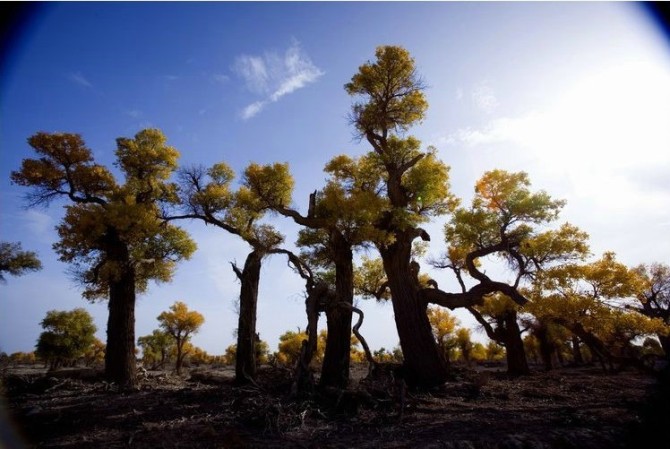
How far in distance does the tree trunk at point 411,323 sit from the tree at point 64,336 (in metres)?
39.1

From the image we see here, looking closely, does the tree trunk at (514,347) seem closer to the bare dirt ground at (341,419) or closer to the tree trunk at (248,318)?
the bare dirt ground at (341,419)

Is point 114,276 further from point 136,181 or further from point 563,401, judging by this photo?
point 563,401

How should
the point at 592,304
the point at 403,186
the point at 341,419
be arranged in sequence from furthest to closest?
1. the point at 403,186
2. the point at 592,304
3. the point at 341,419

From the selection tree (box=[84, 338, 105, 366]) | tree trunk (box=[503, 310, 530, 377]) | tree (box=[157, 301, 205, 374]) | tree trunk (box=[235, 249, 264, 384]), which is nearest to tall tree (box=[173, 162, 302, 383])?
tree trunk (box=[235, 249, 264, 384])

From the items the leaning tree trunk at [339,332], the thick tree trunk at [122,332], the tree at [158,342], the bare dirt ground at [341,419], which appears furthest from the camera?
the tree at [158,342]

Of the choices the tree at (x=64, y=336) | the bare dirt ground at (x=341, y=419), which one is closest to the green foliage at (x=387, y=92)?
the bare dirt ground at (x=341, y=419)

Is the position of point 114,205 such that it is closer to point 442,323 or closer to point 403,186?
point 403,186

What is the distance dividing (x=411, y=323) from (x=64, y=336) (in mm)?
40872

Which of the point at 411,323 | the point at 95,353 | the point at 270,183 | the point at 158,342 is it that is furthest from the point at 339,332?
the point at 95,353

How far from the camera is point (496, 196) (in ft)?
49.9

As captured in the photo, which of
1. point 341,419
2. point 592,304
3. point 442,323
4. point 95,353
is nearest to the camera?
point 341,419

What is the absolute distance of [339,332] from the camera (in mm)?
11953

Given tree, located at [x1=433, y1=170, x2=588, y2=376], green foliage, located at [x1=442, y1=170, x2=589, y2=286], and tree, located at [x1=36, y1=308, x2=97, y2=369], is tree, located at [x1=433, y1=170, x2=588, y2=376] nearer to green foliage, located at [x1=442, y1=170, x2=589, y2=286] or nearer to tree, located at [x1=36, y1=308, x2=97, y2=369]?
green foliage, located at [x1=442, y1=170, x2=589, y2=286]

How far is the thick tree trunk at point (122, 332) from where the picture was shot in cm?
1323
